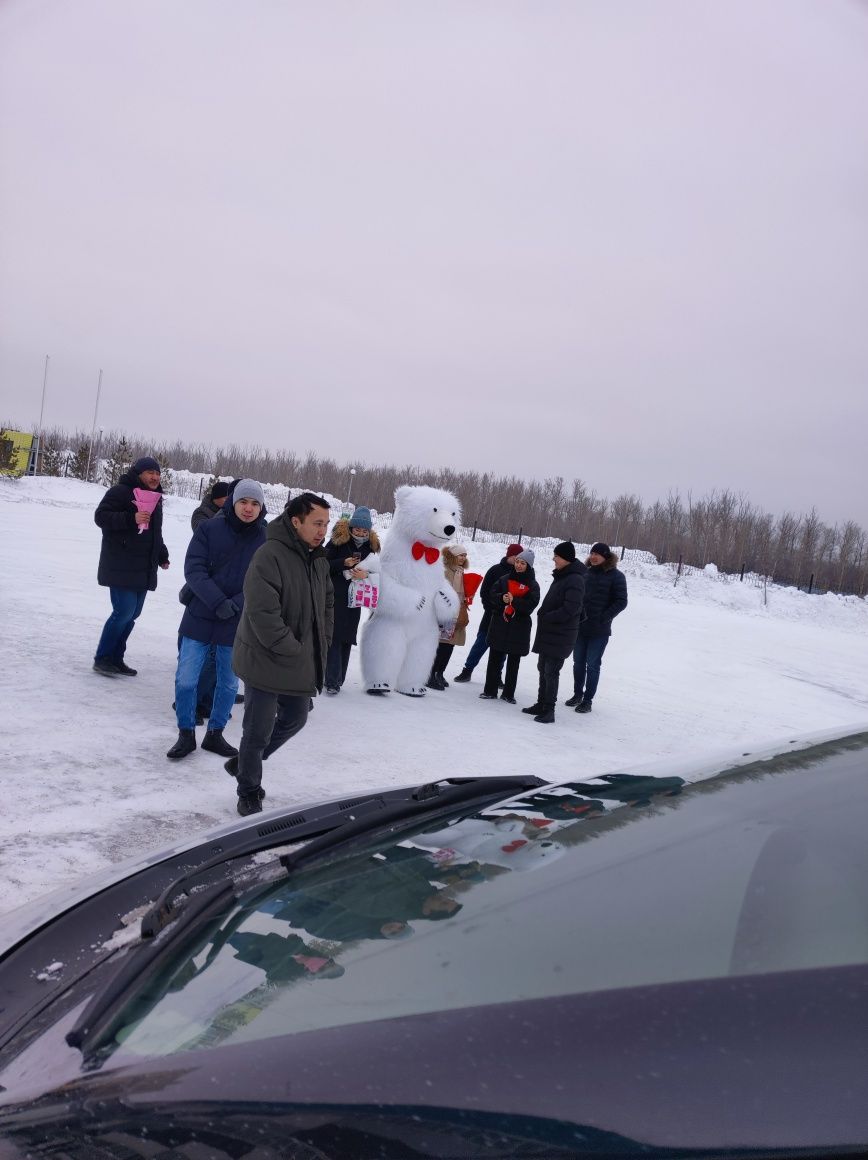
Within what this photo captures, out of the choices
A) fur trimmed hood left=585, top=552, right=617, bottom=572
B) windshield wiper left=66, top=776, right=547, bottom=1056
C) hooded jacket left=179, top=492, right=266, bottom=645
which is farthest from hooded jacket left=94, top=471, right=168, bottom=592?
fur trimmed hood left=585, top=552, right=617, bottom=572

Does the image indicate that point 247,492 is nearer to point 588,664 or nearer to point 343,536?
point 343,536

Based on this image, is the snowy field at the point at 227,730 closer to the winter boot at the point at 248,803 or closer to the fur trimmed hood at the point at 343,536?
the winter boot at the point at 248,803

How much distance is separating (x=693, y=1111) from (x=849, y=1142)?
170 mm

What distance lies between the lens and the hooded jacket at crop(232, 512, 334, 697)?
4.51 m

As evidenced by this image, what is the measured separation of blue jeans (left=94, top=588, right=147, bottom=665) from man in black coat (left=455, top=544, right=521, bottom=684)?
380 centimetres

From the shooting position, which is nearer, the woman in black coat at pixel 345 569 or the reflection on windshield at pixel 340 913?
the reflection on windshield at pixel 340 913

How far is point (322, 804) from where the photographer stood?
2.84m

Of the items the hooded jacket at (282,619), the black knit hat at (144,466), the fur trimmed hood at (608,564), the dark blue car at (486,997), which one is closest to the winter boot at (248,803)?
the hooded jacket at (282,619)

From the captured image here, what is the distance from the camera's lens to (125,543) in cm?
682

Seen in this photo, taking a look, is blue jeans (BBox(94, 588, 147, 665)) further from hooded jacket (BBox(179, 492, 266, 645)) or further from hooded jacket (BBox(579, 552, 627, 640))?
hooded jacket (BBox(579, 552, 627, 640))

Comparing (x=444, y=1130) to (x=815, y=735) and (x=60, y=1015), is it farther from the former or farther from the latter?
(x=815, y=735)

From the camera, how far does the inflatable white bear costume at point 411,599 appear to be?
8.48m

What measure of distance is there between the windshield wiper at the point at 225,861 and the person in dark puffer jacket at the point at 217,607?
302 cm

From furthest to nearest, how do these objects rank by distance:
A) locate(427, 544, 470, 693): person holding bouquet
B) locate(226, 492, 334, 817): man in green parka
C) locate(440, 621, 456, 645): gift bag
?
locate(427, 544, 470, 693): person holding bouquet, locate(440, 621, 456, 645): gift bag, locate(226, 492, 334, 817): man in green parka
